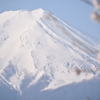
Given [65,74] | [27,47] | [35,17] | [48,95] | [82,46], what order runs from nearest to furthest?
[82,46]
[48,95]
[65,74]
[27,47]
[35,17]

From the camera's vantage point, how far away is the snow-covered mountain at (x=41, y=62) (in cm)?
9669

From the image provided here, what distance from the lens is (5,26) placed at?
121 meters

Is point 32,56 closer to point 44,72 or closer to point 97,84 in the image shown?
point 44,72

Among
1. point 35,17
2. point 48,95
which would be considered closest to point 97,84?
point 48,95

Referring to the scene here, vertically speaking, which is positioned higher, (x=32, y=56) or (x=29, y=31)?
(x=29, y=31)

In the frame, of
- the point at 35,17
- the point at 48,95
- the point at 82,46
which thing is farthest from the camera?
the point at 35,17

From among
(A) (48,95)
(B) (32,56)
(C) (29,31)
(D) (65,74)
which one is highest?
(C) (29,31)

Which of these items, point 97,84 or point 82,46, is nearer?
point 82,46

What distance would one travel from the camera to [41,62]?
106 m

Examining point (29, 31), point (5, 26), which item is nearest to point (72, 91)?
point (29, 31)

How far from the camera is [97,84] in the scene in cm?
9969

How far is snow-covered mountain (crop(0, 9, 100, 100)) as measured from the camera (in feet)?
317

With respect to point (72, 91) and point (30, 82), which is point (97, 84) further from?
point (30, 82)

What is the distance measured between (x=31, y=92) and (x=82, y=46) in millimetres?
95147
